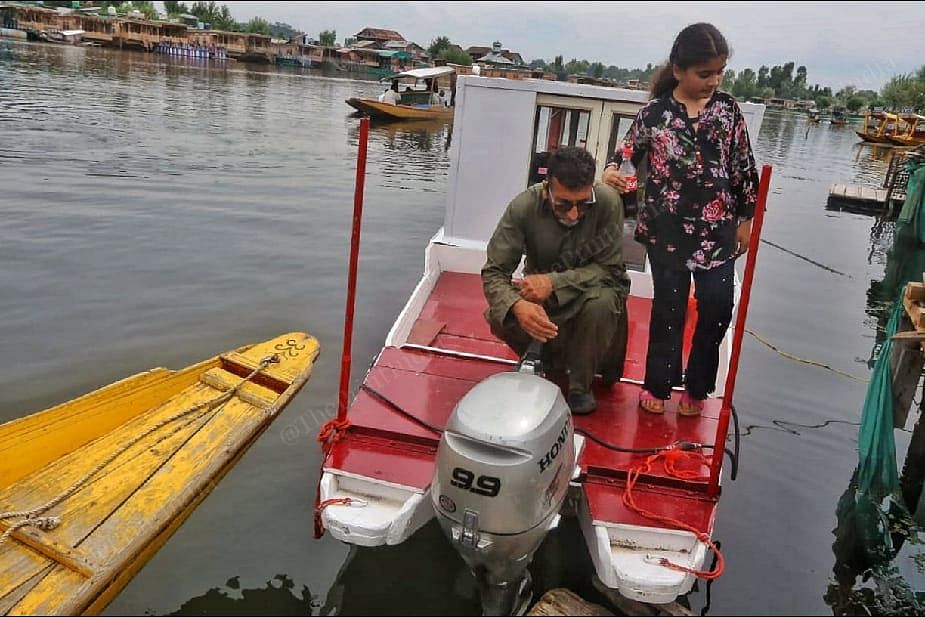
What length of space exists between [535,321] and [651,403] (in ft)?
4.06

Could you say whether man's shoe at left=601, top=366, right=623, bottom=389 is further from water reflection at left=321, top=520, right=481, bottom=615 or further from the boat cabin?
the boat cabin

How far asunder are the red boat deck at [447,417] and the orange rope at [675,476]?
0.13 feet

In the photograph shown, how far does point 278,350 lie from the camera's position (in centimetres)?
631

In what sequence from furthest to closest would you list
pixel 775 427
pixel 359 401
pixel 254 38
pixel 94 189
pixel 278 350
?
pixel 254 38, pixel 94 189, pixel 775 427, pixel 278 350, pixel 359 401

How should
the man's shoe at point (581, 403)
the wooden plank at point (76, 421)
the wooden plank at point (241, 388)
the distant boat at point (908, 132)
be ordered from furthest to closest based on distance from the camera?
1. the distant boat at point (908, 132)
2. the wooden plank at point (241, 388)
3. the wooden plank at point (76, 421)
4. the man's shoe at point (581, 403)

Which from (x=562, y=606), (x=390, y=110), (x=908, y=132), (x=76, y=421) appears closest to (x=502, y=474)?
(x=562, y=606)

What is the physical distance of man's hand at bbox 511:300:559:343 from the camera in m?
A: 3.59

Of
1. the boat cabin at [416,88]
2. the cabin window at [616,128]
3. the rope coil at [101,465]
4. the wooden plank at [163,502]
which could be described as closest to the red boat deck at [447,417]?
the wooden plank at [163,502]

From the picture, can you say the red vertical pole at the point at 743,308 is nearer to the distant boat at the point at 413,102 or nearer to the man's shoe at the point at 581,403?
the man's shoe at the point at 581,403

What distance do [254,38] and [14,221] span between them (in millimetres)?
78788

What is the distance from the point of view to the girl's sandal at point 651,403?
4359 millimetres

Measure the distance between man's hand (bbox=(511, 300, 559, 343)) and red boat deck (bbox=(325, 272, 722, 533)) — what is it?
73 cm

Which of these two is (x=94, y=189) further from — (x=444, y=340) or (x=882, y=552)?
(x=882, y=552)

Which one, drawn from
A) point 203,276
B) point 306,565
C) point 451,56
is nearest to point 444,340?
point 306,565
